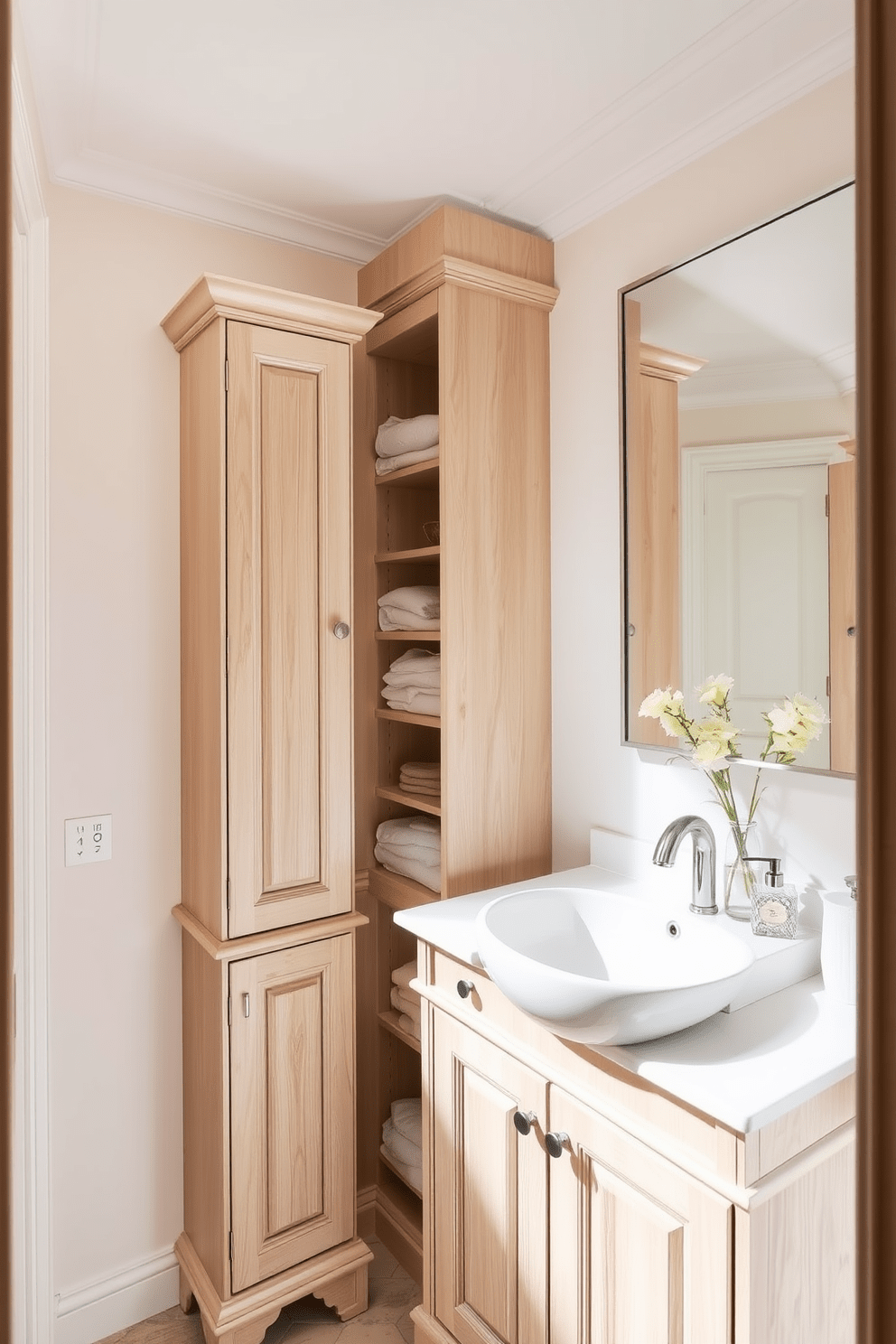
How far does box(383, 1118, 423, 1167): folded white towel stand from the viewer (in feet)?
6.73

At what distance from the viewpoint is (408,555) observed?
2.03 meters

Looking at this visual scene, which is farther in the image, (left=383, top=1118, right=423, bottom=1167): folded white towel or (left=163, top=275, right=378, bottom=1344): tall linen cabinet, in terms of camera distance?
(left=383, top=1118, right=423, bottom=1167): folded white towel

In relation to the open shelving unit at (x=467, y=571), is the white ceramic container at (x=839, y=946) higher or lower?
lower

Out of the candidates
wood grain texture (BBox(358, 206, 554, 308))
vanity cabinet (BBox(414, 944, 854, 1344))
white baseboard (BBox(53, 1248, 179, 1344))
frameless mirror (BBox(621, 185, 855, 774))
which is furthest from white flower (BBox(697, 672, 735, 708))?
white baseboard (BBox(53, 1248, 179, 1344))

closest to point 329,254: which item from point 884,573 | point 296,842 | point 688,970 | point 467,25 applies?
point 467,25

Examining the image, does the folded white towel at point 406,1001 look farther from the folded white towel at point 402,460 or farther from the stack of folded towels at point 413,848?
the folded white towel at point 402,460

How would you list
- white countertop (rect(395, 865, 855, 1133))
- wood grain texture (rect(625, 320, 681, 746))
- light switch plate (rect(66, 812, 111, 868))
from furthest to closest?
1. light switch plate (rect(66, 812, 111, 868))
2. wood grain texture (rect(625, 320, 681, 746))
3. white countertop (rect(395, 865, 855, 1133))

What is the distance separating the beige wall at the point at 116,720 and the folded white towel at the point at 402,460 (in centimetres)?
52

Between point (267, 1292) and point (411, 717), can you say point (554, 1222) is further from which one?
→ point (411, 717)

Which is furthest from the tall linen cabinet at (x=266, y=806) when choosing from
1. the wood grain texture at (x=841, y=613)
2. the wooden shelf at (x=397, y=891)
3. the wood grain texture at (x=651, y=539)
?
the wood grain texture at (x=841, y=613)

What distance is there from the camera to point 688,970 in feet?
4.57

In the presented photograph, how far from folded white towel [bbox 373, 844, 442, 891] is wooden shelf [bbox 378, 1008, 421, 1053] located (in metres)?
0.39

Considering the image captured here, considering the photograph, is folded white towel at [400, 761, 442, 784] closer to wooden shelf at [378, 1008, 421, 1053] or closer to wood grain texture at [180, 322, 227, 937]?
→ wood grain texture at [180, 322, 227, 937]

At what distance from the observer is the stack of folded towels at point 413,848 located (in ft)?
6.57
